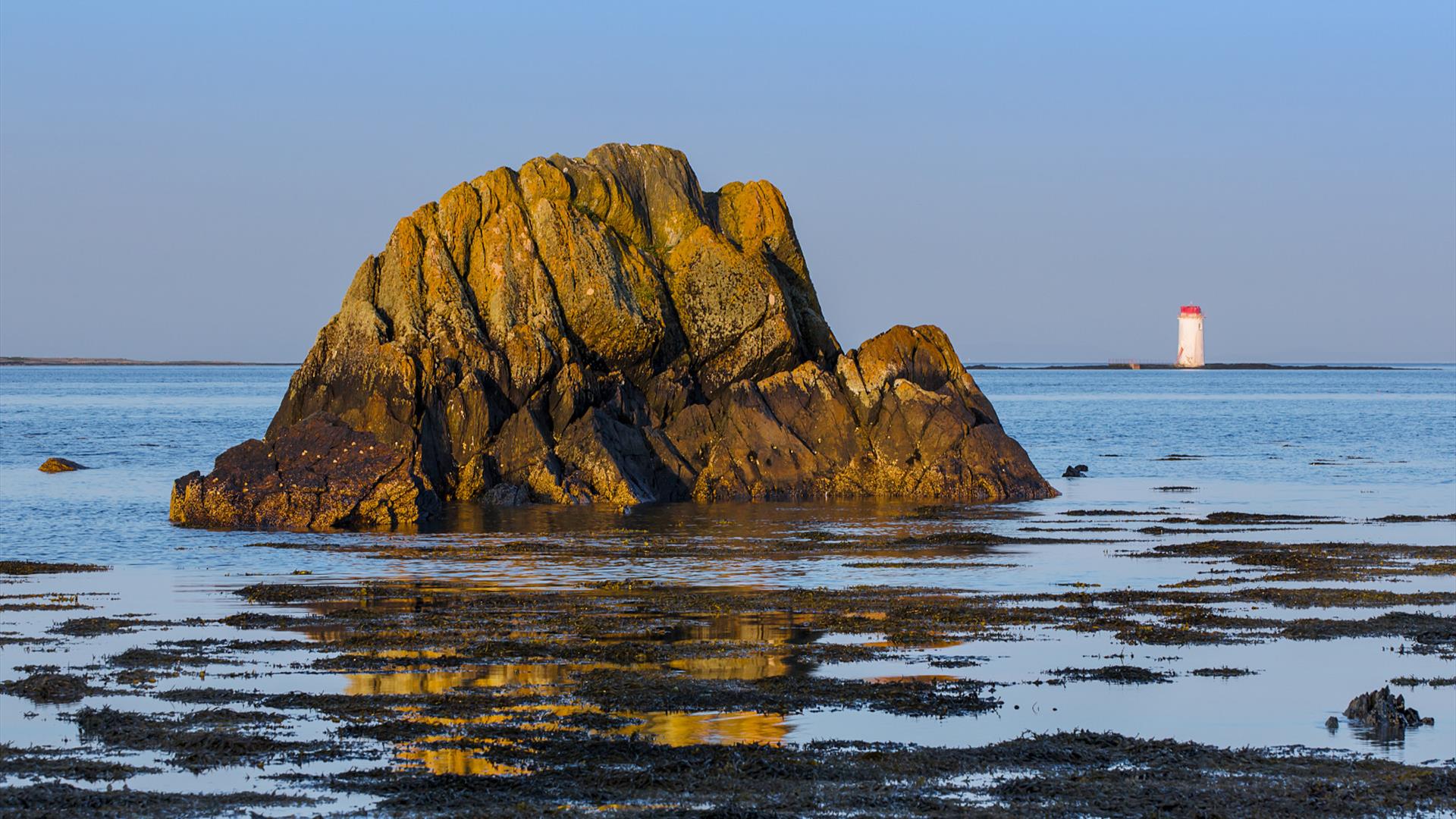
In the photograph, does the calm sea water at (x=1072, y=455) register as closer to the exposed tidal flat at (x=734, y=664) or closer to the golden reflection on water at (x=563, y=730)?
the exposed tidal flat at (x=734, y=664)

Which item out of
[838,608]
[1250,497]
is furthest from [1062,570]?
[1250,497]

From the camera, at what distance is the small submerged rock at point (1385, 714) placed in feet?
57.6

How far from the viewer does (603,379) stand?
56250mm

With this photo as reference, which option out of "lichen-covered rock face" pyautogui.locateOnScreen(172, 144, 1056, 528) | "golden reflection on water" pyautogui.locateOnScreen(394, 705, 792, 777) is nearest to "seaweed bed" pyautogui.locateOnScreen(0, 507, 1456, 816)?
"golden reflection on water" pyautogui.locateOnScreen(394, 705, 792, 777)

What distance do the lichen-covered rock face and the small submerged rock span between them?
102ft

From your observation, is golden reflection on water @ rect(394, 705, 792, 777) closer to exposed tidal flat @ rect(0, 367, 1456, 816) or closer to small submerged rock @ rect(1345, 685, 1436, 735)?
exposed tidal flat @ rect(0, 367, 1456, 816)

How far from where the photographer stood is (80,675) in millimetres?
20422

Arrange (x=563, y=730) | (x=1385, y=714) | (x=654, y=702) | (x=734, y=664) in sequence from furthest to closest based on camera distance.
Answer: (x=734, y=664) < (x=654, y=702) < (x=1385, y=714) < (x=563, y=730)

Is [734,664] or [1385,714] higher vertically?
[1385,714]

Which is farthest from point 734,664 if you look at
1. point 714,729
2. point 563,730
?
point 563,730

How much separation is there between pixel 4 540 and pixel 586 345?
71.6 feet

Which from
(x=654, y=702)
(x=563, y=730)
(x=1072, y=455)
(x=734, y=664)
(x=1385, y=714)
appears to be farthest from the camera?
(x=1072, y=455)

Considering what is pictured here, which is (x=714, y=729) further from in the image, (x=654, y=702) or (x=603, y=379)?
(x=603, y=379)

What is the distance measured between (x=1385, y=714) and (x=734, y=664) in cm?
815
